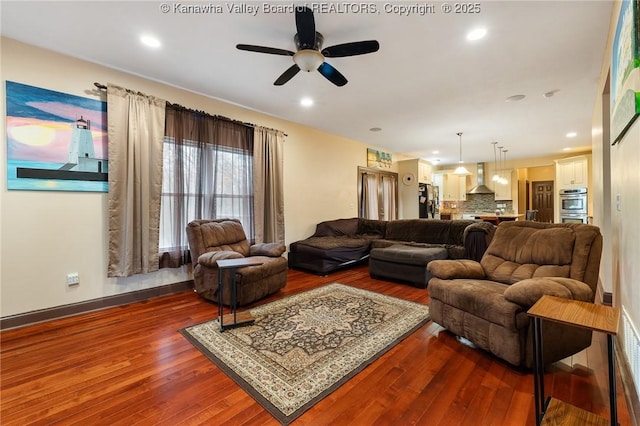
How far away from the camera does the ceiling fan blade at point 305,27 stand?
2.04 metres

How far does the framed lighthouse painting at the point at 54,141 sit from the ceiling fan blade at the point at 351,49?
264 centimetres

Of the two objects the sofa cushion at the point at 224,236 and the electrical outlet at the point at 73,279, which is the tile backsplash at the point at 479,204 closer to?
the sofa cushion at the point at 224,236

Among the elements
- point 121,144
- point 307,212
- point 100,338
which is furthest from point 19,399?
point 307,212

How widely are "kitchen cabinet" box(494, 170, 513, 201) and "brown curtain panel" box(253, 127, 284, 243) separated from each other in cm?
788

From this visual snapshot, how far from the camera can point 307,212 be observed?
552 centimetres

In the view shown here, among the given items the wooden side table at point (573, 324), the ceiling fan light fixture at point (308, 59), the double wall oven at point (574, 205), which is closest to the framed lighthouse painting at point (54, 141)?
the ceiling fan light fixture at point (308, 59)

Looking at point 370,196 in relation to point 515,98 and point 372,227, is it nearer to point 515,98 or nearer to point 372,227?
point 372,227

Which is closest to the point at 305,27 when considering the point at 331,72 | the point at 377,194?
the point at 331,72

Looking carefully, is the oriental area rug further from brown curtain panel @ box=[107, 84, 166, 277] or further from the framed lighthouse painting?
the framed lighthouse painting

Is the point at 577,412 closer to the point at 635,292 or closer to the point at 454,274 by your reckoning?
the point at 635,292

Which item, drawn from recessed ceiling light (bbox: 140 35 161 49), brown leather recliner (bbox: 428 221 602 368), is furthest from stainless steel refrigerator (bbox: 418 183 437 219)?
recessed ceiling light (bbox: 140 35 161 49)

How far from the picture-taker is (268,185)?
15.2 ft

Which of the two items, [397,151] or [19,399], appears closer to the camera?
[19,399]

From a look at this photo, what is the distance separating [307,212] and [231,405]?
408 centimetres
